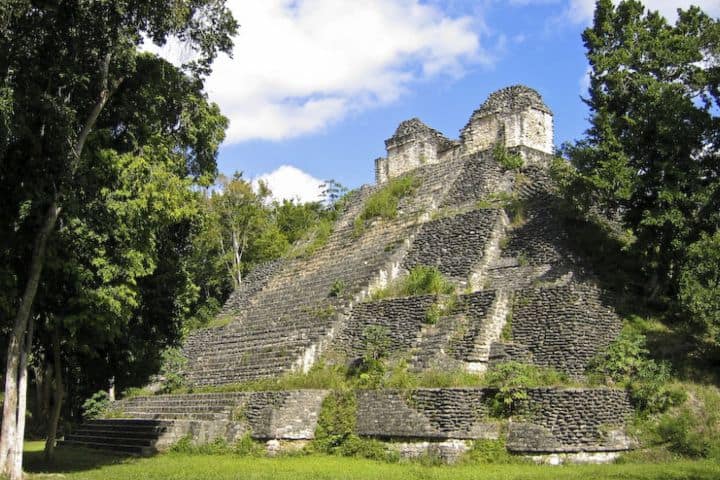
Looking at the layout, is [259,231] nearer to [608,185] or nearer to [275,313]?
[275,313]

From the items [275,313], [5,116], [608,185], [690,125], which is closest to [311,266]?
[275,313]

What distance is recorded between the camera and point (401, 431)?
14109 mm

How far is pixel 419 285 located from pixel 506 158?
5934 millimetres

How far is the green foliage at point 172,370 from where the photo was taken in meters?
20.5

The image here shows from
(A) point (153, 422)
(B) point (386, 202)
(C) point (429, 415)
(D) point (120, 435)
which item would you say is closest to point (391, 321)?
(C) point (429, 415)

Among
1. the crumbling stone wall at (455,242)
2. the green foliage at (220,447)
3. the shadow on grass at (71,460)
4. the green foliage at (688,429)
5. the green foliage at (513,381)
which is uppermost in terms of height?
the crumbling stone wall at (455,242)

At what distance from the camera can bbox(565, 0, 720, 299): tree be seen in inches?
631

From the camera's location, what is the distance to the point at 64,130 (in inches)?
487

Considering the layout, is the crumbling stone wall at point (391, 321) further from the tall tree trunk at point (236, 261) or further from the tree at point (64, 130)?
the tall tree trunk at point (236, 261)

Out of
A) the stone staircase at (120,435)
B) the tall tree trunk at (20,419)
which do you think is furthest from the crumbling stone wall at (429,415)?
the tall tree trunk at (20,419)

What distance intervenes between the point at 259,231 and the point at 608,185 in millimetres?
24033

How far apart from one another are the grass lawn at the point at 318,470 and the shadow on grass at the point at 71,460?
0.02m

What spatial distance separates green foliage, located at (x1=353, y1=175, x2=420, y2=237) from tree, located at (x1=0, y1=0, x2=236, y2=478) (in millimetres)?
10369

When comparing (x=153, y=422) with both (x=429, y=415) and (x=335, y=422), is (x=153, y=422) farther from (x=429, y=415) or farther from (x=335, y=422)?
(x=429, y=415)
